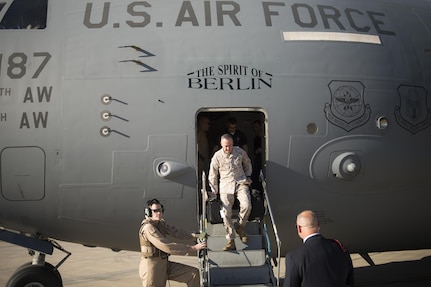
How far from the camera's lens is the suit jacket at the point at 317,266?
3986 millimetres

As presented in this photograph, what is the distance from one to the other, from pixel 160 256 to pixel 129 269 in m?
8.04

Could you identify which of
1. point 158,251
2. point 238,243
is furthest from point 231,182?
point 158,251

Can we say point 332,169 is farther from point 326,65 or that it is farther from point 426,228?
point 426,228

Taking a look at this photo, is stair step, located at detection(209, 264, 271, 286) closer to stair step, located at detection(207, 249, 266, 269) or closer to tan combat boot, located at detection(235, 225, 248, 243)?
stair step, located at detection(207, 249, 266, 269)

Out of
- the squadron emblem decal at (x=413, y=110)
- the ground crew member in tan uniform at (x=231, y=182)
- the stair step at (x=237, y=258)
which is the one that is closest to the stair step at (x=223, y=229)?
the ground crew member in tan uniform at (x=231, y=182)

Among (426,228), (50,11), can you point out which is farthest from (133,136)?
(426,228)

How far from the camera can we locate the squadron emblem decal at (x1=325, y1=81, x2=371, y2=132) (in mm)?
7758

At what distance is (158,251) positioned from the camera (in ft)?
21.6

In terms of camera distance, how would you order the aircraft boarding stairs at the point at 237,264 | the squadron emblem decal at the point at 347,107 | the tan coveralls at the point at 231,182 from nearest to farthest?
the aircraft boarding stairs at the point at 237,264 → the tan coveralls at the point at 231,182 → the squadron emblem decal at the point at 347,107

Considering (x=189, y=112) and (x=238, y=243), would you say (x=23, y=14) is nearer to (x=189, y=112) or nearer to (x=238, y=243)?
(x=189, y=112)

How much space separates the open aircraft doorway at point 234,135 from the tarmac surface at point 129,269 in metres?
3.60

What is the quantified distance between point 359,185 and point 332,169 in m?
0.49

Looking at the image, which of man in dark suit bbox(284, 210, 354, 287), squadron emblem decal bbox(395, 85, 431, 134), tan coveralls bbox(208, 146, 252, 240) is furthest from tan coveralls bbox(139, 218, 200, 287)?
squadron emblem decal bbox(395, 85, 431, 134)

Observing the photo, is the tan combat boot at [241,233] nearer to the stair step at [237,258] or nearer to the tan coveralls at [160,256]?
the stair step at [237,258]
